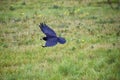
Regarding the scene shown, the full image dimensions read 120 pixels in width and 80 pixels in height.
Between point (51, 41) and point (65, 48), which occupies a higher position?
point (51, 41)

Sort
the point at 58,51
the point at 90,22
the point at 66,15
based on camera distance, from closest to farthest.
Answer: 1. the point at 58,51
2. the point at 90,22
3. the point at 66,15

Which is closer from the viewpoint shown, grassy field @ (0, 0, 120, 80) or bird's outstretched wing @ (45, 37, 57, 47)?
bird's outstretched wing @ (45, 37, 57, 47)

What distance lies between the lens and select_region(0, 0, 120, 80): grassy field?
397 centimetres

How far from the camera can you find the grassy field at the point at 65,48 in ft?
13.0

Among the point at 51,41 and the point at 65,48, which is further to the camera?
the point at 65,48

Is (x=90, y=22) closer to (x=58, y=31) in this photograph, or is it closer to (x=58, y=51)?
(x=58, y=31)

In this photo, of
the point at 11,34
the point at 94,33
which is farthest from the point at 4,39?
the point at 94,33

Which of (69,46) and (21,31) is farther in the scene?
(21,31)

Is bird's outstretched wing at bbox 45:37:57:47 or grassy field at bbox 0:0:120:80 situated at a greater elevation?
bird's outstretched wing at bbox 45:37:57:47

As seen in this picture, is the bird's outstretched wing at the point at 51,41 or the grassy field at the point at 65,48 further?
the grassy field at the point at 65,48

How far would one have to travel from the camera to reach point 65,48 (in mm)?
5055

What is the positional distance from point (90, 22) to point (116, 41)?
6.86 ft

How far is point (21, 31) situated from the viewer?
244 inches

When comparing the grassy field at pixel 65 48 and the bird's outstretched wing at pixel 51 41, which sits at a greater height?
the bird's outstretched wing at pixel 51 41
